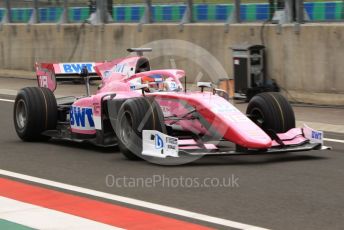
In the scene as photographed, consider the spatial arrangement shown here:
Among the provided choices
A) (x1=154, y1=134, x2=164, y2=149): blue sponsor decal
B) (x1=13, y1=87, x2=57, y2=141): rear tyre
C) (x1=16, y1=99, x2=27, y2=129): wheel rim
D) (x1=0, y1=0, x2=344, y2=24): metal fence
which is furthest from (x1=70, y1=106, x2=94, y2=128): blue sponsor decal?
(x1=0, y1=0, x2=344, y2=24): metal fence

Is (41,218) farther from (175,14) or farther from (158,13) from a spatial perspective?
(158,13)

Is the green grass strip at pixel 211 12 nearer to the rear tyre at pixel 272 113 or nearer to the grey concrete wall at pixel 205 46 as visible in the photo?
the grey concrete wall at pixel 205 46

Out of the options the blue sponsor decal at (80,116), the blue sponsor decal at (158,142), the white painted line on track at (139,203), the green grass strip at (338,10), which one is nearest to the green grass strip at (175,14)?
the green grass strip at (338,10)

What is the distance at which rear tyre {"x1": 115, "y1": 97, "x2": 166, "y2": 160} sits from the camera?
29.8 feet

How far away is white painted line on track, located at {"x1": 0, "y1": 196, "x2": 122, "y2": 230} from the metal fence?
32.1 feet

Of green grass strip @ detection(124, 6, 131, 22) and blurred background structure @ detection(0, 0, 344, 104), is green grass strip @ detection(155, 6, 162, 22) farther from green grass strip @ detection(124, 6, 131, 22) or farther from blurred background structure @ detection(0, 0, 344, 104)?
green grass strip @ detection(124, 6, 131, 22)

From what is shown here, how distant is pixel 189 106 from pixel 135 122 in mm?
793

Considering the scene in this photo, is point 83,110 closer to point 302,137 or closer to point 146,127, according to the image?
point 146,127

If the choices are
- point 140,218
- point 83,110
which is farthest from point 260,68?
point 140,218

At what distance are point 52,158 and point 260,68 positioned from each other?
7.48m

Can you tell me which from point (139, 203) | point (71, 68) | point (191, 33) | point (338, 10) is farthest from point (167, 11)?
point (139, 203)

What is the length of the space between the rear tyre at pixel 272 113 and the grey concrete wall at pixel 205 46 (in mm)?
1330

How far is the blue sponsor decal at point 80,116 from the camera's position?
10209 mm

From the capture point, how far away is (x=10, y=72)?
24047 mm
